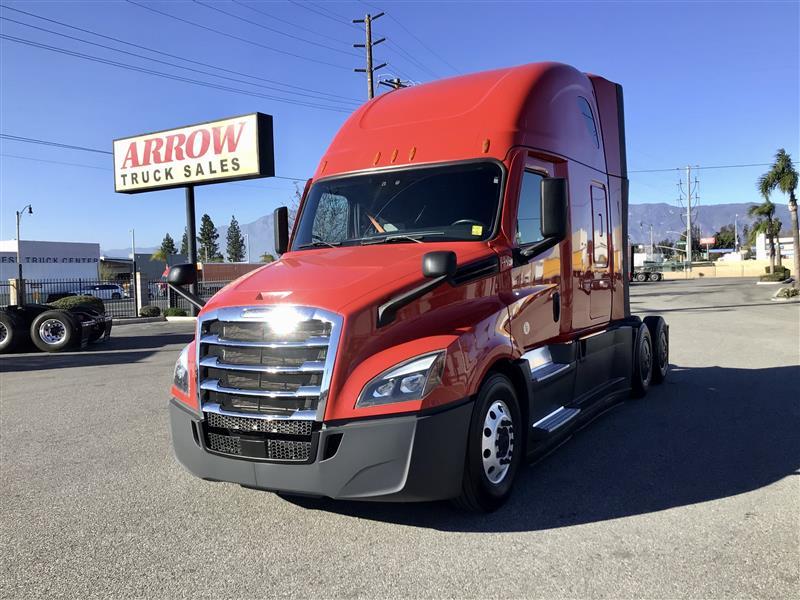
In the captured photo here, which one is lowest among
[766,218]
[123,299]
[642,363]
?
[642,363]

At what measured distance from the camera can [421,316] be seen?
4000 mm

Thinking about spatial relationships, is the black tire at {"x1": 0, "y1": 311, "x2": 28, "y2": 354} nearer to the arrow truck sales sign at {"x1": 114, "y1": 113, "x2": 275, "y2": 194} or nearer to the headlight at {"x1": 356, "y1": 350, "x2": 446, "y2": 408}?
the arrow truck sales sign at {"x1": 114, "y1": 113, "x2": 275, "y2": 194}

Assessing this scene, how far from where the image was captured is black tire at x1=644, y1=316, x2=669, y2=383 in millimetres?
8586

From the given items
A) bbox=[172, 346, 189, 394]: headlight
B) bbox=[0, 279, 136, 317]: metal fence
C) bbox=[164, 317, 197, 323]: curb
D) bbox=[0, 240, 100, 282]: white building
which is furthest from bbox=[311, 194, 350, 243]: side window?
bbox=[0, 240, 100, 282]: white building

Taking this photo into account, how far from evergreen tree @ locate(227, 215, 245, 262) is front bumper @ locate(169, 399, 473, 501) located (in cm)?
13986

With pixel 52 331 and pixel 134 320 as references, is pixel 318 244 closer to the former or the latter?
pixel 52 331

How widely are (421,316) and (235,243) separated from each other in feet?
472

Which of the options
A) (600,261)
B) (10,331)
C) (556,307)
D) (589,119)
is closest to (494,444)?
(556,307)

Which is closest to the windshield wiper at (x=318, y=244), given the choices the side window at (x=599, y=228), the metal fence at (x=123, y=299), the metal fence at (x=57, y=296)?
the side window at (x=599, y=228)

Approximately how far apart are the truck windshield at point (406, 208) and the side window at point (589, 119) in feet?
7.56

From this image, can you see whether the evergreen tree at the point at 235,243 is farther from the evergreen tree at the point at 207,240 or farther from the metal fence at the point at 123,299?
the metal fence at the point at 123,299

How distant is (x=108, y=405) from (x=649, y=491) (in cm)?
665

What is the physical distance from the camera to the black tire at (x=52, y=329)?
573 inches

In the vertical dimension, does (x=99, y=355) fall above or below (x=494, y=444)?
below
